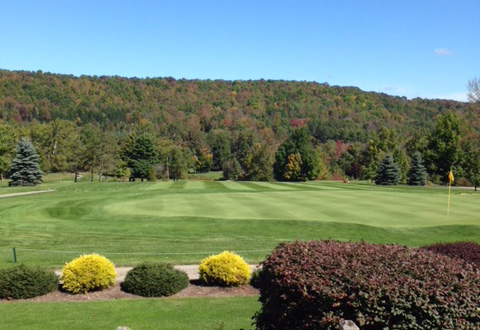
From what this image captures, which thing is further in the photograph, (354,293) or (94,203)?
(94,203)

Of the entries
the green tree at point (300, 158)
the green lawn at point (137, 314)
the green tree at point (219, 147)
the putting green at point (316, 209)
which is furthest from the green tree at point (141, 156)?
the green lawn at point (137, 314)

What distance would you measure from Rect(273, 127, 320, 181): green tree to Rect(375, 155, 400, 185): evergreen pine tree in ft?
63.5

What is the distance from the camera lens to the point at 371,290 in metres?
5.43

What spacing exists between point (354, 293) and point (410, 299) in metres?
0.63

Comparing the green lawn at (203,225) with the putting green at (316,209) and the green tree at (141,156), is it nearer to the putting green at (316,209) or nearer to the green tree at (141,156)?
the putting green at (316,209)

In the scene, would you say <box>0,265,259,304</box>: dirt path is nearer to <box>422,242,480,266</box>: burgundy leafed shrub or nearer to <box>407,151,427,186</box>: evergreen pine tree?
<box>422,242,480,266</box>: burgundy leafed shrub

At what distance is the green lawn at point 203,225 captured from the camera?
53.9ft

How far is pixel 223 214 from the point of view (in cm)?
2514

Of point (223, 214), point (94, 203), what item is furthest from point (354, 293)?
point (94, 203)

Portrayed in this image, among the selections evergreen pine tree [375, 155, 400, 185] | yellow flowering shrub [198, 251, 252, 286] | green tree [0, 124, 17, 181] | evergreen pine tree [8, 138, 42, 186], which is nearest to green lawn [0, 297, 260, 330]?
yellow flowering shrub [198, 251, 252, 286]

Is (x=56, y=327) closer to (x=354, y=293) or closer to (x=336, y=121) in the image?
(x=354, y=293)

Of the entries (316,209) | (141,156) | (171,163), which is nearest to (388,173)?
(141,156)

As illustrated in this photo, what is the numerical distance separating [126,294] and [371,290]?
7.50m

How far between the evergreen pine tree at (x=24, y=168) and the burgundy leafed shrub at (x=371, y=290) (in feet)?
196
